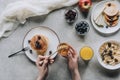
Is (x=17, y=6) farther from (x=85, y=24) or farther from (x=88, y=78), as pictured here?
(x=88, y=78)

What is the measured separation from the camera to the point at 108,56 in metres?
2.01

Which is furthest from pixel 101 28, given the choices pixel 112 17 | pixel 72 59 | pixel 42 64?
pixel 42 64

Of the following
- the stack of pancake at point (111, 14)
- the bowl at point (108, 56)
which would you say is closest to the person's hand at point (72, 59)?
the bowl at point (108, 56)

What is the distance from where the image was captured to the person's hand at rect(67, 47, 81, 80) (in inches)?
78.1

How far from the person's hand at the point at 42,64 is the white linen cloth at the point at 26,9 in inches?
8.9

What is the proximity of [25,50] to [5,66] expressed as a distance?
0.43 ft

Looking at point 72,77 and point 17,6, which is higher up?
point 17,6

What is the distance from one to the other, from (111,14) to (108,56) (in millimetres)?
198

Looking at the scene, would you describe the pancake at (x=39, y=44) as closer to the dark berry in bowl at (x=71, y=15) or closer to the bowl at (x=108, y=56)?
Answer: the dark berry in bowl at (x=71, y=15)

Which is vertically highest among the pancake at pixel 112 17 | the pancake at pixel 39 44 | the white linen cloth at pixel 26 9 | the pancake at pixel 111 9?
the white linen cloth at pixel 26 9

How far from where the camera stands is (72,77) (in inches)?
79.7

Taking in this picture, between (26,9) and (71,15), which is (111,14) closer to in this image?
(71,15)

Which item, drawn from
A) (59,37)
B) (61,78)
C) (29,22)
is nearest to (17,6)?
(29,22)

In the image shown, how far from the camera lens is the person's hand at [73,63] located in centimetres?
198
